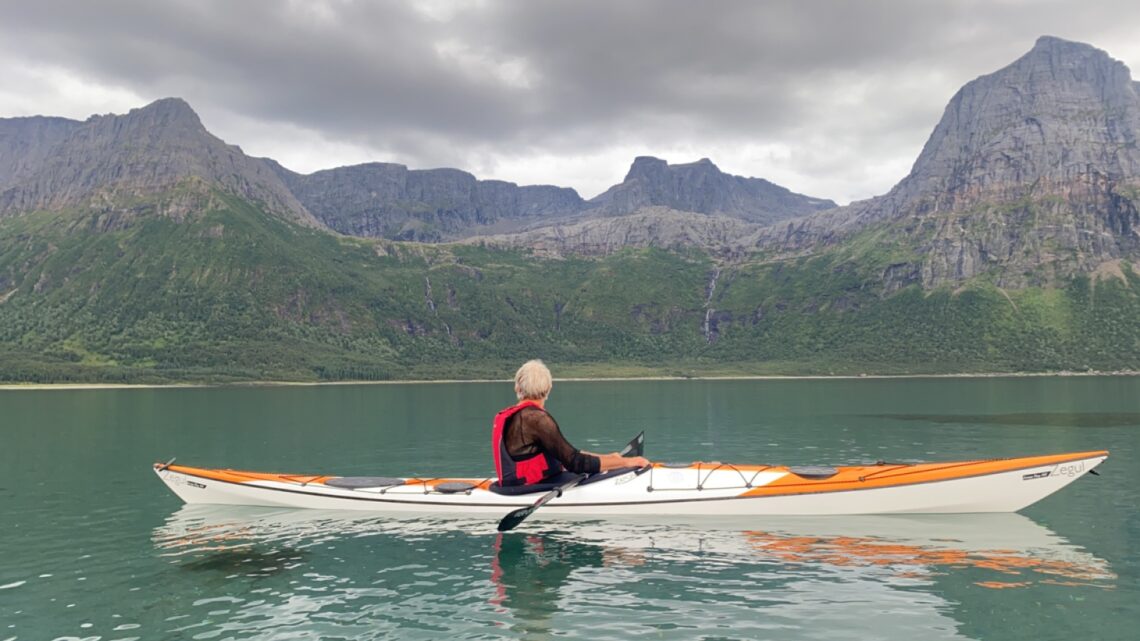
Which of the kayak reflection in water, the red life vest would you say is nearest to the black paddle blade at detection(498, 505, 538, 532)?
the kayak reflection in water

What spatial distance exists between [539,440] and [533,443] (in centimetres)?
44

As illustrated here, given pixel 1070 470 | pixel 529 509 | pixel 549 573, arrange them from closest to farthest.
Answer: pixel 549 573 → pixel 529 509 → pixel 1070 470

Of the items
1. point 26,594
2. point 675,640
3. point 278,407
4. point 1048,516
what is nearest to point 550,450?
point 675,640

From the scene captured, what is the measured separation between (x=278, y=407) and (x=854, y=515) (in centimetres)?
9769

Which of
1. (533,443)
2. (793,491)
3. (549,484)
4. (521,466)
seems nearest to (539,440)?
(533,443)

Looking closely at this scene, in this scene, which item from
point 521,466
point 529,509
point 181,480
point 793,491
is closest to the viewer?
point 529,509

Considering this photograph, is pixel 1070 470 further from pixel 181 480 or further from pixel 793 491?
pixel 181 480

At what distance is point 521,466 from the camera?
858 inches

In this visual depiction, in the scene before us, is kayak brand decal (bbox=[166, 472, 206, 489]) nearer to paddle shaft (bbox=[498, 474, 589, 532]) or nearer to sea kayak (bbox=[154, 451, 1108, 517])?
sea kayak (bbox=[154, 451, 1108, 517])

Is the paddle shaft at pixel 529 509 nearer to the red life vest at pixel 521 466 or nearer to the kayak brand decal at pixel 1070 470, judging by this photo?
the red life vest at pixel 521 466

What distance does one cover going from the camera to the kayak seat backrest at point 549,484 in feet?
72.6

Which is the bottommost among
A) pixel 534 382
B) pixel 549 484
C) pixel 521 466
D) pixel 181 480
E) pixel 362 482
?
pixel 181 480

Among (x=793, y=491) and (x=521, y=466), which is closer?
(x=521, y=466)

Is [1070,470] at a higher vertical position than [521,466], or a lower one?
lower
